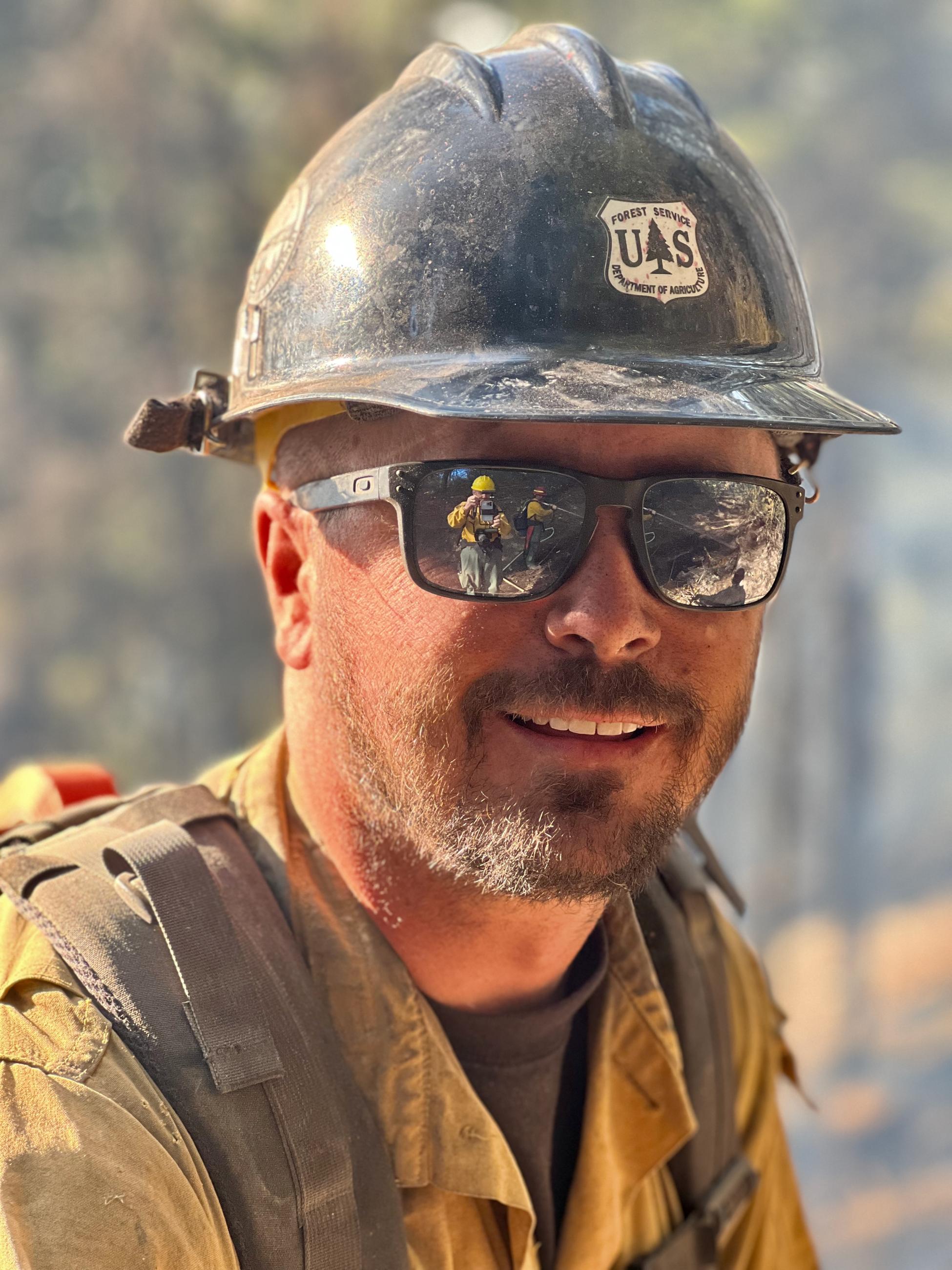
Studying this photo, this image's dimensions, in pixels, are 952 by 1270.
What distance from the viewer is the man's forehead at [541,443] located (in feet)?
5.03

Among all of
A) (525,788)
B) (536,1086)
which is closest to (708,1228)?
(536,1086)

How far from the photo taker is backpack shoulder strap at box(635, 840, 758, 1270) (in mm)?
1971

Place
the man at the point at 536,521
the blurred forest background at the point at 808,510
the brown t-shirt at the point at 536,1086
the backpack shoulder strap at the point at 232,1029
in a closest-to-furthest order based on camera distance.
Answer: the backpack shoulder strap at the point at 232,1029 → the man at the point at 536,521 → the brown t-shirt at the point at 536,1086 → the blurred forest background at the point at 808,510

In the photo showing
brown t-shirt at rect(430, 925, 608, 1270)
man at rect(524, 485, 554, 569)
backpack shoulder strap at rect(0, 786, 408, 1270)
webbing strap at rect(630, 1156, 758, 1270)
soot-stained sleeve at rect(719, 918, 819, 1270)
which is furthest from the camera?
soot-stained sleeve at rect(719, 918, 819, 1270)

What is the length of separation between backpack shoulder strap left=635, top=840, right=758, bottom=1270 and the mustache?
602 mm

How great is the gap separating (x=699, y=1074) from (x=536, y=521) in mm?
1020

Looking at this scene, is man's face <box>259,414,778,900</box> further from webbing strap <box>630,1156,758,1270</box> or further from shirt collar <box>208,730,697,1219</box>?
A: webbing strap <box>630,1156,758,1270</box>

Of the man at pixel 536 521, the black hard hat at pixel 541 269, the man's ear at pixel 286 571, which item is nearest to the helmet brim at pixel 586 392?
the black hard hat at pixel 541 269

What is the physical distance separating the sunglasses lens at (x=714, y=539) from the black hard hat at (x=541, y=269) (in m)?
0.12

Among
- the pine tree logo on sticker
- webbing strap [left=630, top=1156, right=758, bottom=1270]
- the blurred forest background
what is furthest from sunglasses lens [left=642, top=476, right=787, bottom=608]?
the blurred forest background

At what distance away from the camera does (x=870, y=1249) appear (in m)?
5.65

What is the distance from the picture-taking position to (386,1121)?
159 centimetres

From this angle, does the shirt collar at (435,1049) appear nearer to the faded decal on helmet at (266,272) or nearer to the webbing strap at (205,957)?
the webbing strap at (205,957)

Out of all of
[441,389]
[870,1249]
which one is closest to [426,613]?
[441,389]
